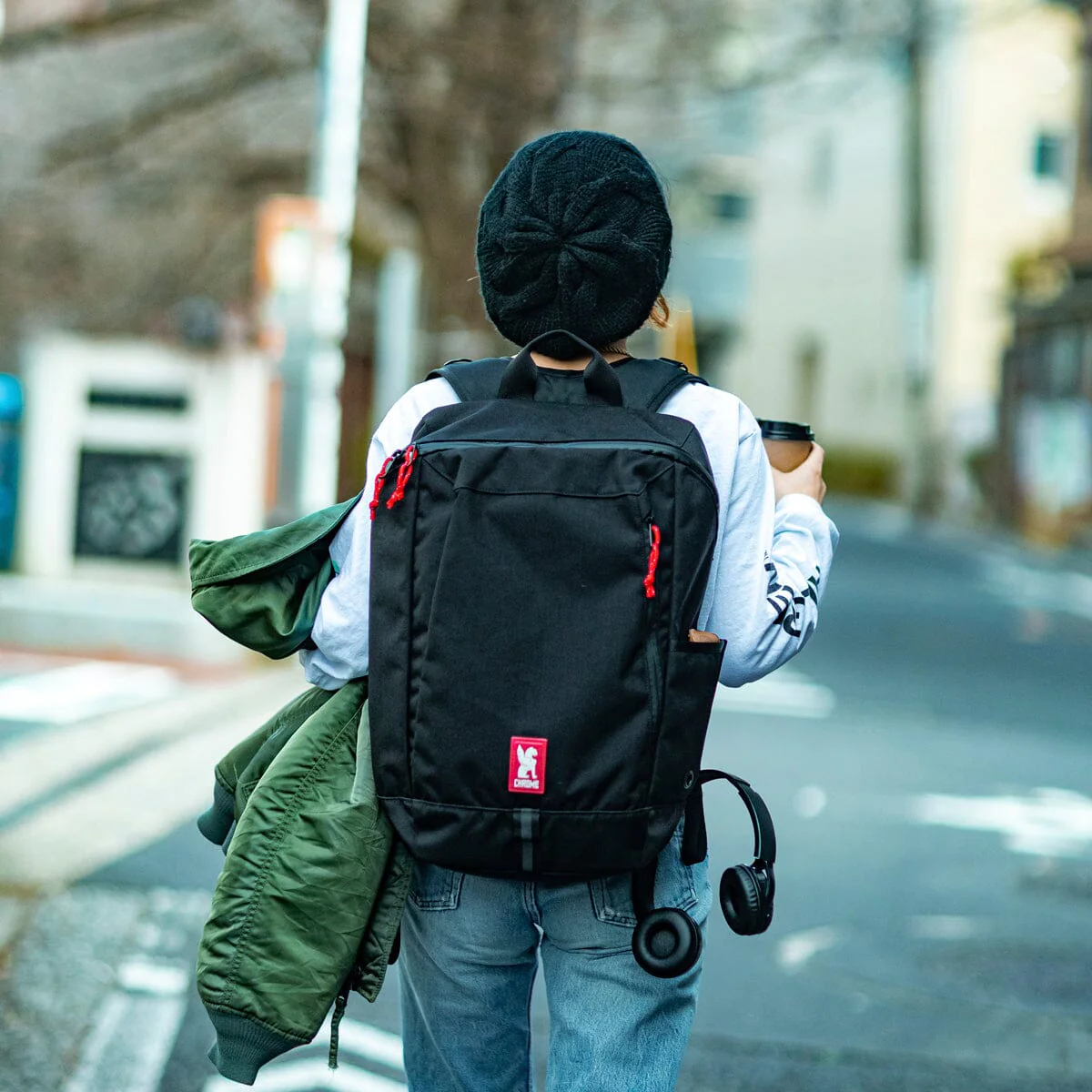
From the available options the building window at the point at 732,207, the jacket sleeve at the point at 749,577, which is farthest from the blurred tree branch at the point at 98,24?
the building window at the point at 732,207

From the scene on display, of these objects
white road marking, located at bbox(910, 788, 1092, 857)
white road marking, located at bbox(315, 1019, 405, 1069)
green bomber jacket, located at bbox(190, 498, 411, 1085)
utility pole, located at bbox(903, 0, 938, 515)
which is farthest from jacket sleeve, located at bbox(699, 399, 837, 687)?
utility pole, located at bbox(903, 0, 938, 515)

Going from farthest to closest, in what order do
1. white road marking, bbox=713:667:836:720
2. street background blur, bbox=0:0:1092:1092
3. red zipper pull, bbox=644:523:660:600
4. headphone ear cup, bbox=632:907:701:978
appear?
white road marking, bbox=713:667:836:720, street background blur, bbox=0:0:1092:1092, headphone ear cup, bbox=632:907:701:978, red zipper pull, bbox=644:523:660:600

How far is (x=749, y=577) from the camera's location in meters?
2.12

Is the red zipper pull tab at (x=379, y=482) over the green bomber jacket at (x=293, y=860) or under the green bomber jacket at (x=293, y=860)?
over

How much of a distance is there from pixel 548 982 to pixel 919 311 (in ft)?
92.6

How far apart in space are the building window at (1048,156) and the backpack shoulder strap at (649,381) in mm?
32357

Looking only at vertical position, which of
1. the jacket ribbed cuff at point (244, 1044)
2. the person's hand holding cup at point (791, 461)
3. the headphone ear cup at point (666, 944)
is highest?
the person's hand holding cup at point (791, 461)

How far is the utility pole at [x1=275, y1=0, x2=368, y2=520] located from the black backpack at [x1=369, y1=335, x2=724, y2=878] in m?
8.79

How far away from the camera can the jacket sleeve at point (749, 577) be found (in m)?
2.12

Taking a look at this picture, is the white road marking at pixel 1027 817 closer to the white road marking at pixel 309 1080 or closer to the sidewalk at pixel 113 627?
the white road marking at pixel 309 1080

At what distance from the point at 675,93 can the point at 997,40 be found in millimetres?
17468

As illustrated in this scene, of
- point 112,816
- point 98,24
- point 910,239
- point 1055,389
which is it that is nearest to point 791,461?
point 112,816

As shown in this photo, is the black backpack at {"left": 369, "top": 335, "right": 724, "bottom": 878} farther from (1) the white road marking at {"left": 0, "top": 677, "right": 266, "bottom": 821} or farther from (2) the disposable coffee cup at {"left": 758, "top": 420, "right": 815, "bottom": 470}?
(1) the white road marking at {"left": 0, "top": 677, "right": 266, "bottom": 821}

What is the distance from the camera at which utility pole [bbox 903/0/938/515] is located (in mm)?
28781
